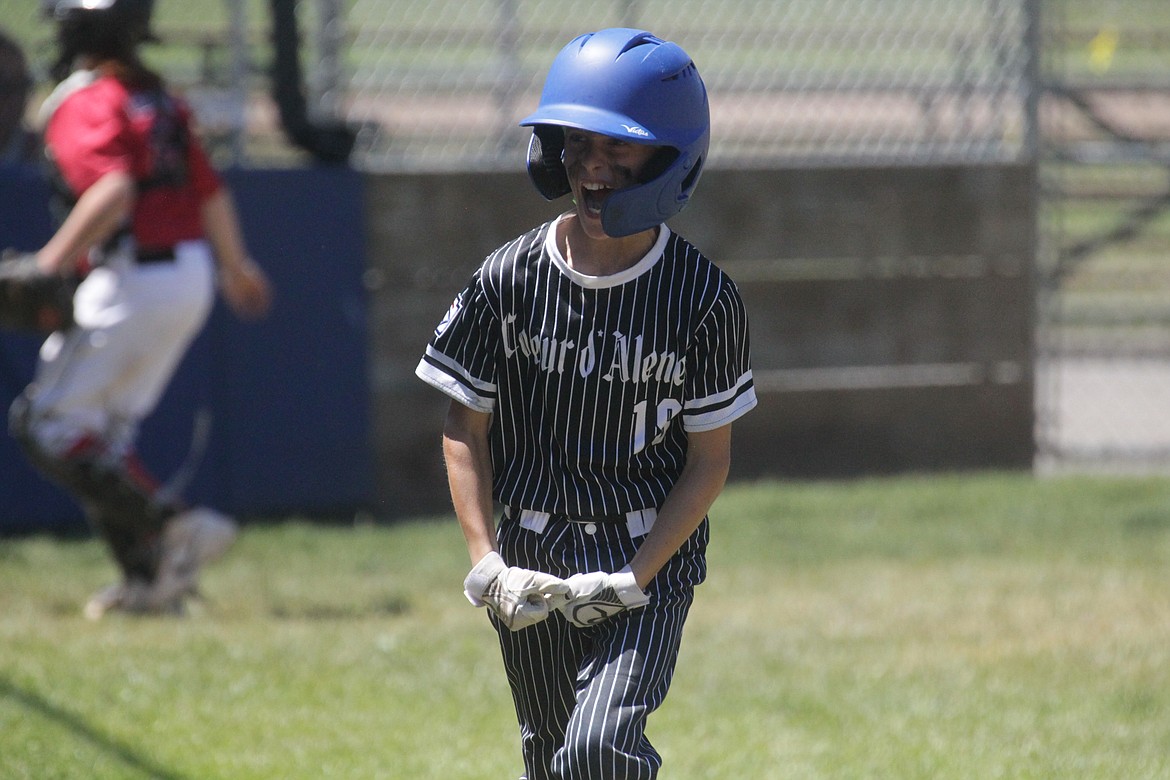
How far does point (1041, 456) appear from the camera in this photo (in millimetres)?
9492

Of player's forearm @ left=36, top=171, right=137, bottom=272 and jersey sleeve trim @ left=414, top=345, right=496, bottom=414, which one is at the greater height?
jersey sleeve trim @ left=414, top=345, right=496, bottom=414

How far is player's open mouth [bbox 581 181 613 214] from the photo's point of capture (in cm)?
299

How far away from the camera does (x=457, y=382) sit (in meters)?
3.14

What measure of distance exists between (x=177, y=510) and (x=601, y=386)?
12.2 feet

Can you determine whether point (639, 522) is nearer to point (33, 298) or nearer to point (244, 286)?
point (33, 298)

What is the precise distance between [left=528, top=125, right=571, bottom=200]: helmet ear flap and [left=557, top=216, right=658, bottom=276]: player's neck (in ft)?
0.38

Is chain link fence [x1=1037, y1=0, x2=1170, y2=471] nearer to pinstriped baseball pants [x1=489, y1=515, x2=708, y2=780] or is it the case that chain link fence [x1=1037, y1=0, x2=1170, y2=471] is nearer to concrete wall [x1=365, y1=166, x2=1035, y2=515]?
concrete wall [x1=365, y1=166, x2=1035, y2=515]

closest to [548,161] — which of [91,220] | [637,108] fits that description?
[637,108]

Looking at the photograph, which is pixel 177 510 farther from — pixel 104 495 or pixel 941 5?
pixel 941 5

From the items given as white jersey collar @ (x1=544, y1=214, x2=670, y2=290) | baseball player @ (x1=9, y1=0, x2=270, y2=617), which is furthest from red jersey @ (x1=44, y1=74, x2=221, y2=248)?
white jersey collar @ (x1=544, y1=214, x2=670, y2=290)

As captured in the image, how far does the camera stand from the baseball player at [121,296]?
6.05 m

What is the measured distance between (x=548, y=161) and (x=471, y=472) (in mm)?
669

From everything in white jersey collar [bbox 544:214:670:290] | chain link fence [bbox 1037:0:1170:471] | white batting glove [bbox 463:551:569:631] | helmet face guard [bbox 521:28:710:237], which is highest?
helmet face guard [bbox 521:28:710:237]

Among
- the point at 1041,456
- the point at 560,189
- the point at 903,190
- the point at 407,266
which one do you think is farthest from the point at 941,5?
the point at 560,189
